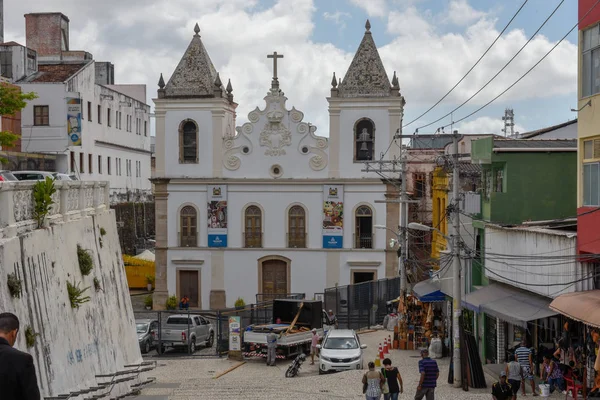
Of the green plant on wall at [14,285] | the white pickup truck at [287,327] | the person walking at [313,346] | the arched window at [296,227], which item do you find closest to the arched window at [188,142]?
the arched window at [296,227]

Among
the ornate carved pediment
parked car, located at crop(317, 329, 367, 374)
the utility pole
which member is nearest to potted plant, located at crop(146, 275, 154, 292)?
the ornate carved pediment

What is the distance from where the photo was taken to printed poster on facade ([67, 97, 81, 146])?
49031 millimetres

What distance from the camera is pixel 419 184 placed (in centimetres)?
5909

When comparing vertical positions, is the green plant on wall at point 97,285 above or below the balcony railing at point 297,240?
above

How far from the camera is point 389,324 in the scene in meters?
37.8

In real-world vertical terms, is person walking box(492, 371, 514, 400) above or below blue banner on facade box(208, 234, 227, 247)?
below

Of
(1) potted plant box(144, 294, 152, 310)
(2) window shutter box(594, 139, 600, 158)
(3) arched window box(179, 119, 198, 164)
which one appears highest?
(3) arched window box(179, 119, 198, 164)

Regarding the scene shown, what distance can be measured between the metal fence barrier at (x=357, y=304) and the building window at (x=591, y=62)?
788 inches

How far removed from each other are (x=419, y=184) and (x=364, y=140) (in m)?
13.5

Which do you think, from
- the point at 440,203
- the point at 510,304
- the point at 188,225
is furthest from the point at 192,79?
the point at 510,304

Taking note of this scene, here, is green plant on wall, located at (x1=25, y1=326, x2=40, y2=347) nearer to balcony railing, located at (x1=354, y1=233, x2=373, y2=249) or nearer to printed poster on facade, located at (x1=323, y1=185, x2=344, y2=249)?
printed poster on facade, located at (x1=323, y1=185, x2=344, y2=249)

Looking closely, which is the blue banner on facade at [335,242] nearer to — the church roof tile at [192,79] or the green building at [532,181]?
the church roof tile at [192,79]

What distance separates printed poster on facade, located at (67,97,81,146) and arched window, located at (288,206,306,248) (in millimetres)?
12695

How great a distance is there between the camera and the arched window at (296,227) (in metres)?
46.6
